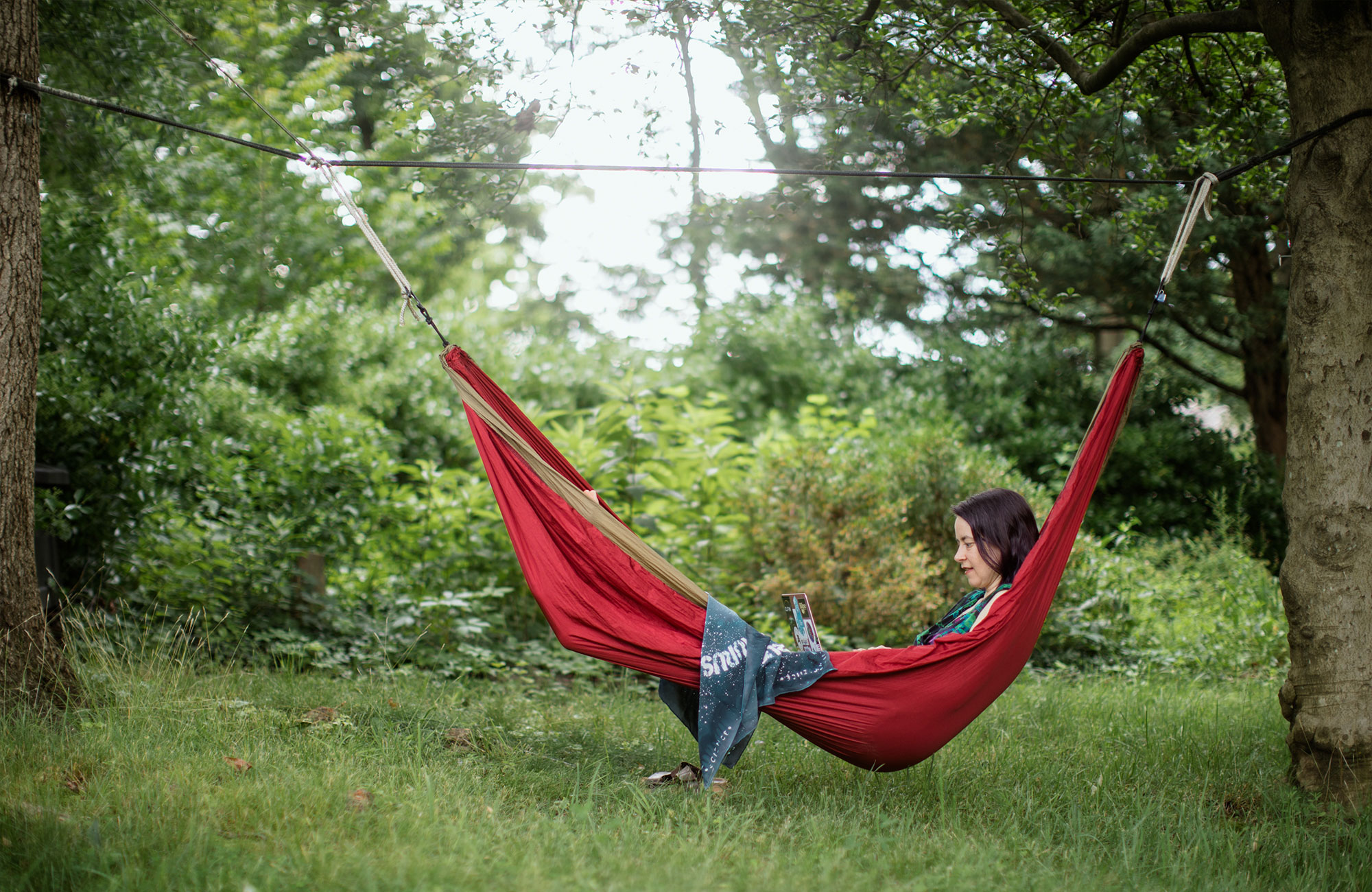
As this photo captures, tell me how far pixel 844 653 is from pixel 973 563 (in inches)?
19.8

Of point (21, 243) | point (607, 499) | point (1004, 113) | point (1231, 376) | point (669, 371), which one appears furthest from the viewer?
point (1231, 376)

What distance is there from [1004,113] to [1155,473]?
429cm

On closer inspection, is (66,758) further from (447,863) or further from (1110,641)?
(1110,641)

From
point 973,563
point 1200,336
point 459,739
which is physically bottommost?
point 459,739

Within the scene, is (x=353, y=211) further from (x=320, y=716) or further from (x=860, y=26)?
(x=860, y=26)

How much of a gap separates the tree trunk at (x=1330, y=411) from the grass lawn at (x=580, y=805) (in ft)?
0.84

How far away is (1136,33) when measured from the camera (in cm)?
304

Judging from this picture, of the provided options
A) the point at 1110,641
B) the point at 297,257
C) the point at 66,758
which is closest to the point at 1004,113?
the point at 1110,641

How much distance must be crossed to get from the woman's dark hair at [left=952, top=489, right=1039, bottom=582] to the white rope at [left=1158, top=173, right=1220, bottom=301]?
30.3 inches

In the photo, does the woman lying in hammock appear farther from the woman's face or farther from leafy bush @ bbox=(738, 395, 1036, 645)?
leafy bush @ bbox=(738, 395, 1036, 645)

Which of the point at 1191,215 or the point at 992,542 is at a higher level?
the point at 1191,215

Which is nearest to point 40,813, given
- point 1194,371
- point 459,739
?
point 459,739

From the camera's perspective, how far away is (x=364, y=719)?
3133 millimetres

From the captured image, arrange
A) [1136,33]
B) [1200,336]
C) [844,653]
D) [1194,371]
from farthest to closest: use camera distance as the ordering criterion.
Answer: [1194,371] → [1200,336] → [1136,33] → [844,653]
